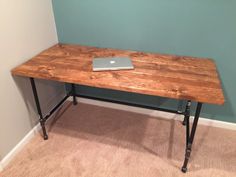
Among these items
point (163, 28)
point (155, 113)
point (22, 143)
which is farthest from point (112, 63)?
point (22, 143)

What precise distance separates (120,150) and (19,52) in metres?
1.09

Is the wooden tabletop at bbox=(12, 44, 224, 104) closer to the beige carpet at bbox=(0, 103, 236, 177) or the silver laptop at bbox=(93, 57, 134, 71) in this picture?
the silver laptop at bbox=(93, 57, 134, 71)

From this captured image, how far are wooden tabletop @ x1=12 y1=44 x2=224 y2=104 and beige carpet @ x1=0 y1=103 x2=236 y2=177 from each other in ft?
2.12

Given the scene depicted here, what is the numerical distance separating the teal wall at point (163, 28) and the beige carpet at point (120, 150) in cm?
26

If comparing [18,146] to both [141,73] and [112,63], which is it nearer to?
[112,63]

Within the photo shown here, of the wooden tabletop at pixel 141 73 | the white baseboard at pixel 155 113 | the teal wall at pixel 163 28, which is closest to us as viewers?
the wooden tabletop at pixel 141 73

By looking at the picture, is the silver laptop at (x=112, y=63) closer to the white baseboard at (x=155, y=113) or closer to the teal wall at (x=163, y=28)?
the teal wall at (x=163, y=28)

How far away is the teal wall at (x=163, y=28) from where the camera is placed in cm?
162

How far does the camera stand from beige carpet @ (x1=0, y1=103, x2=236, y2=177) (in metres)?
1.60

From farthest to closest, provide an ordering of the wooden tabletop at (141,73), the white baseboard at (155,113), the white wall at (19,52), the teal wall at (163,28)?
the white baseboard at (155,113)
the teal wall at (163,28)
the white wall at (19,52)
the wooden tabletop at (141,73)

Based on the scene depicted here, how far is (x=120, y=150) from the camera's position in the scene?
1.77m

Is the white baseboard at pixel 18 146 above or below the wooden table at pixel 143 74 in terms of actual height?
Answer: below

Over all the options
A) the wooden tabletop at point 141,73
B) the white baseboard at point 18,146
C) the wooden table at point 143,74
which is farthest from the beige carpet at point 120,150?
the wooden tabletop at point 141,73

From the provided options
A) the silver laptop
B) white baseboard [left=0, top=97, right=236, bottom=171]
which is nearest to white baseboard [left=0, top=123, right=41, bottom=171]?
white baseboard [left=0, top=97, right=236, bottom=171]
